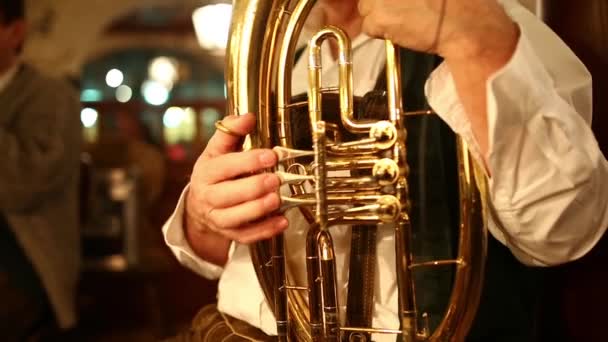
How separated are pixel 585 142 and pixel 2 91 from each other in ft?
4.20

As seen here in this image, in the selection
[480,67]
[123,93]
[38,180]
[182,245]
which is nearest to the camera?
[480,67]

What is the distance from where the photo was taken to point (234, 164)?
548 millimetres

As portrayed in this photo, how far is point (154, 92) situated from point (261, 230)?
3.15 m

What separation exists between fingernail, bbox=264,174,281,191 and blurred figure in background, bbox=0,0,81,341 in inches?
36.6

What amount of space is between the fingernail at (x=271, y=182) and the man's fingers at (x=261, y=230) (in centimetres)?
3

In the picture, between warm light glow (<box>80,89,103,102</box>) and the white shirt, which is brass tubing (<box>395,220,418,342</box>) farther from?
warm light glow (<box>80,89,103,102</box>)

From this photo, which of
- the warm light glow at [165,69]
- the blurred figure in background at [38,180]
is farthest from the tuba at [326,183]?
the warm light glow at [165,69]

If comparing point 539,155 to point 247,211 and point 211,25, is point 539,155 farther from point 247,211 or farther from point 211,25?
point 211,25

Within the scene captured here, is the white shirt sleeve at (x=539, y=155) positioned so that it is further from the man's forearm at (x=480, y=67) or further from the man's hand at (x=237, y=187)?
the man's hand at (x=237, y=187)

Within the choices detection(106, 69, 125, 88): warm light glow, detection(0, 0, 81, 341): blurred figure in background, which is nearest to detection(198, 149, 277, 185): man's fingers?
detection(0, 0, 81, 341): blurred figure in background

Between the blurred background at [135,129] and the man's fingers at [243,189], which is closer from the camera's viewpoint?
the man's fingers at [243,189]

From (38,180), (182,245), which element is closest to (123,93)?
(38,180)

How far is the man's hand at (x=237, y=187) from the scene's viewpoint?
538 millimetres

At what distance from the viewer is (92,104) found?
3.24 m
